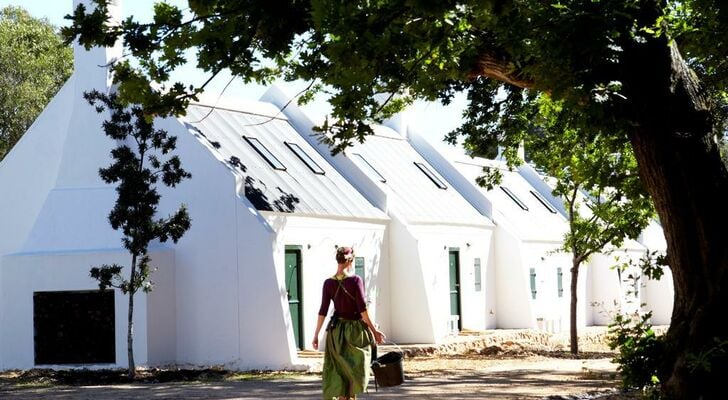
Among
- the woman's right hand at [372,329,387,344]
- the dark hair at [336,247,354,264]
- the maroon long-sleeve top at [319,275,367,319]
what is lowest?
the woman's right hand at [372,329,387,344]

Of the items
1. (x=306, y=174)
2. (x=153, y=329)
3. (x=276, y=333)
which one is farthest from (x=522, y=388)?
(x=306, y=174)

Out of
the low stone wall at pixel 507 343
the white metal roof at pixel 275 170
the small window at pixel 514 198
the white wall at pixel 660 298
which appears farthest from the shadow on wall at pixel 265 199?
the white wall at pixel 660 298

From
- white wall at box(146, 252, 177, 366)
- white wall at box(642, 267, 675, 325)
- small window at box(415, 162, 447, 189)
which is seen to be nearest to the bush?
white wall at box(146, 252, 177, 366)

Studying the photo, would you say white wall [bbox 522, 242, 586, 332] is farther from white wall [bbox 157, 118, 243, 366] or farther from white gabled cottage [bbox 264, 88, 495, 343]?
Result: white wall [bbox 157, 118, 243, 366]

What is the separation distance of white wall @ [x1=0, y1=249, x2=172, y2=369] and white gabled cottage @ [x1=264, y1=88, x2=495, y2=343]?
20.5 feet

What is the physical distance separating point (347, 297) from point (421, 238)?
Result: 16872 mm

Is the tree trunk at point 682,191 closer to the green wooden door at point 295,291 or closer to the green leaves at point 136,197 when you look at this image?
the green leaves at point 136,197

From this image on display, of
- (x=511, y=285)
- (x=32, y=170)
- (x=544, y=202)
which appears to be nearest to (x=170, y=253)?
(x=32, y=170)

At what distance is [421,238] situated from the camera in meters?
29.2

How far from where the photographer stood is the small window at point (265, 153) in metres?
26.5

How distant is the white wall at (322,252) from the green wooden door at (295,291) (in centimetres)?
8

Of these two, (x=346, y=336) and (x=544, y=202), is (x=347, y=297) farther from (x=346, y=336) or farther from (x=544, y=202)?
(x=544, y=202)

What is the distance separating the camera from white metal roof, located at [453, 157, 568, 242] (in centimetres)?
3459

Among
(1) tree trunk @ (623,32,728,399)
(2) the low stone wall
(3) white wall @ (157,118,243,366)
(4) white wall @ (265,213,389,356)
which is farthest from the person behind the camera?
(2) the low stone wall
